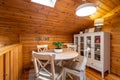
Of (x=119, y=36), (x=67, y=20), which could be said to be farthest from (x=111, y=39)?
(x=67, y=20)

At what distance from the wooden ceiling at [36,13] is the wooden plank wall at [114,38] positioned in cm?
33

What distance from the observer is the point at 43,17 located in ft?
8.61

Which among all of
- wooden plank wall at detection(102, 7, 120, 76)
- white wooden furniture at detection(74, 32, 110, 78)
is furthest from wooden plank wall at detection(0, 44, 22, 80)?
wooden plank wall at detection(102, 7, 120, 76)

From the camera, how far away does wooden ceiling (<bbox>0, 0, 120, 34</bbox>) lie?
2.07 metres

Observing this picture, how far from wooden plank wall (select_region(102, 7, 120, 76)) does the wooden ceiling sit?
329 millimetres

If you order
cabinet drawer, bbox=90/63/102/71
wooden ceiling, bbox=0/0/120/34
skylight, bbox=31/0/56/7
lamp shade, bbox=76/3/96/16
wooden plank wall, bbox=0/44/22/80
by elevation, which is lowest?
cabinet drawer, bbox=90/63/102/71

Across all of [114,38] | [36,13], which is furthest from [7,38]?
[114,38]

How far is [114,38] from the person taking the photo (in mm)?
2896

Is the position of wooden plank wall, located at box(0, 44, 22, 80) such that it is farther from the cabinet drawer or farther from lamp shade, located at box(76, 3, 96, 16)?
the cabinet drawer

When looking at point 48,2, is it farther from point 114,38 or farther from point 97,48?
point 114,38

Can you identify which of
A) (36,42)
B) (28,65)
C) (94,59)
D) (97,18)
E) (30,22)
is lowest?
(28,65)

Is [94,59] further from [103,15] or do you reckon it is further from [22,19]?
[22,19]

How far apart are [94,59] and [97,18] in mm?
1359

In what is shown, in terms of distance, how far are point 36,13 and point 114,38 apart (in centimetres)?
245
